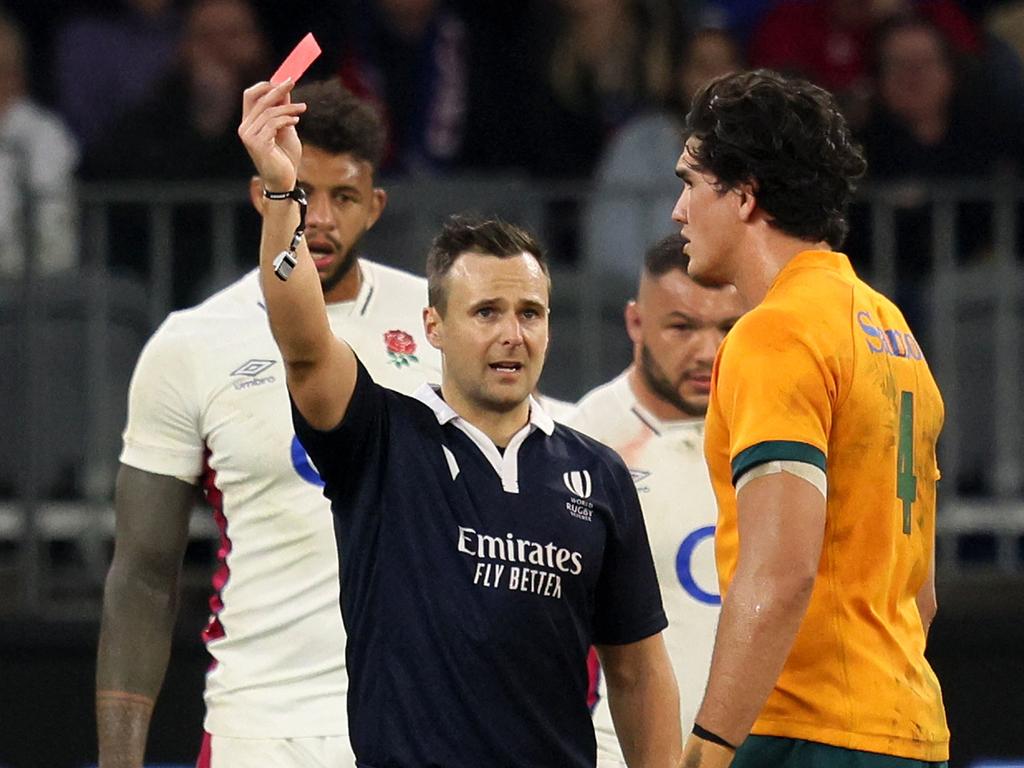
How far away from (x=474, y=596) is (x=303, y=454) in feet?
3.36

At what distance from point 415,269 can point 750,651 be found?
409cm

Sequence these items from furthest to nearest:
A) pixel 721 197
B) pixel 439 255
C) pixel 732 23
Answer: pixel 732 23
pixel 439 255
pixel 721 197

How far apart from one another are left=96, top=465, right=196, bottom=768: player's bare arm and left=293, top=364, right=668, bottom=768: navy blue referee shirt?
989 mm

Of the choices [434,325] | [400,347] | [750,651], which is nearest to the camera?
[750,651]

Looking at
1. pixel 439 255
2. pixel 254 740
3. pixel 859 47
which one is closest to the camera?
pixel 439 255

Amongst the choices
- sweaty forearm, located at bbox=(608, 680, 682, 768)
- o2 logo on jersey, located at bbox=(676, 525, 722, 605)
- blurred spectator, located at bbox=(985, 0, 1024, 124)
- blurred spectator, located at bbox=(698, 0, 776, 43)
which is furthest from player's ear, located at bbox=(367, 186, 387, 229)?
blurred spectator, located at bbox=(698, 0, 776, 43)

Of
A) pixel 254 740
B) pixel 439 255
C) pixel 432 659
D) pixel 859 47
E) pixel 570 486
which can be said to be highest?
pixel 859 47

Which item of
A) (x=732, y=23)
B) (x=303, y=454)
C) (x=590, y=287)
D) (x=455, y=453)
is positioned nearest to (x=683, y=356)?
(x=303, y=454)

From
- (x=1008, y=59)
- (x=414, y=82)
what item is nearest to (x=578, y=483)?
(x=414, y=82)

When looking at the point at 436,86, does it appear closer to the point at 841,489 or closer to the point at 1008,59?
the point at 1008,59

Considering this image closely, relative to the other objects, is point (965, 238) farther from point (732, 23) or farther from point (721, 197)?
point (721, 197)

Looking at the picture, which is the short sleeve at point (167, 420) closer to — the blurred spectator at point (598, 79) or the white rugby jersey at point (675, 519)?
the white rugby jersey at point (675, 519)

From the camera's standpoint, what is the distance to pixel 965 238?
783 cm

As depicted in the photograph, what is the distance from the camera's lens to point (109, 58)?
9.49 metres
